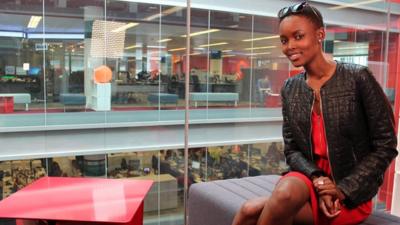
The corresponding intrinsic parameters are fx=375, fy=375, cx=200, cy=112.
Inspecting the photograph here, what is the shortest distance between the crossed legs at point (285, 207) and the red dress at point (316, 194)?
0.05m

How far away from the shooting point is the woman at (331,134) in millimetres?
1405

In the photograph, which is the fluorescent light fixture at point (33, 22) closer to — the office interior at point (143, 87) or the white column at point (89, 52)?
the office interior at point (143, 87)

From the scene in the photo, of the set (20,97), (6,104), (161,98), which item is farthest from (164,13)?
(6,104)

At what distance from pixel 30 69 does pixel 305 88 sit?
6.39m

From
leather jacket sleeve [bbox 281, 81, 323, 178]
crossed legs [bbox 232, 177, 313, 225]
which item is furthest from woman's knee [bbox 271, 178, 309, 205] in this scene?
leather jacket sleeve [bbox 281, 81, 323, 178]

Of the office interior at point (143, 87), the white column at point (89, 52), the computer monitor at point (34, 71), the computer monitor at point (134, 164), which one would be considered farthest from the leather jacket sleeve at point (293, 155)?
the computer monitor at point (134, 164)

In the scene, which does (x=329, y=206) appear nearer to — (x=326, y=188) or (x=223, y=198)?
(x=326, y=188)

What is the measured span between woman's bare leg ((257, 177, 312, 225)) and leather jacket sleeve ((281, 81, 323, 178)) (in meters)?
0.12

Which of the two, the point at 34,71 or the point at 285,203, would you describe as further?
the point at 34,71

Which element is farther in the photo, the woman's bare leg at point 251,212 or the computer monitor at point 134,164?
the computer monitor at point 134,164

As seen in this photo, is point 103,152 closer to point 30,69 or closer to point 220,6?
point 30,69

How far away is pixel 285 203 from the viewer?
1.27 meters

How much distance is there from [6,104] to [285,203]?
6.62 m

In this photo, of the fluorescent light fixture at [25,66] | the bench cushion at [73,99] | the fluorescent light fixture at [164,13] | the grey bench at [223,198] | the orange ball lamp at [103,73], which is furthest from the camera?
the fluorescent light fixture at [164,13]
